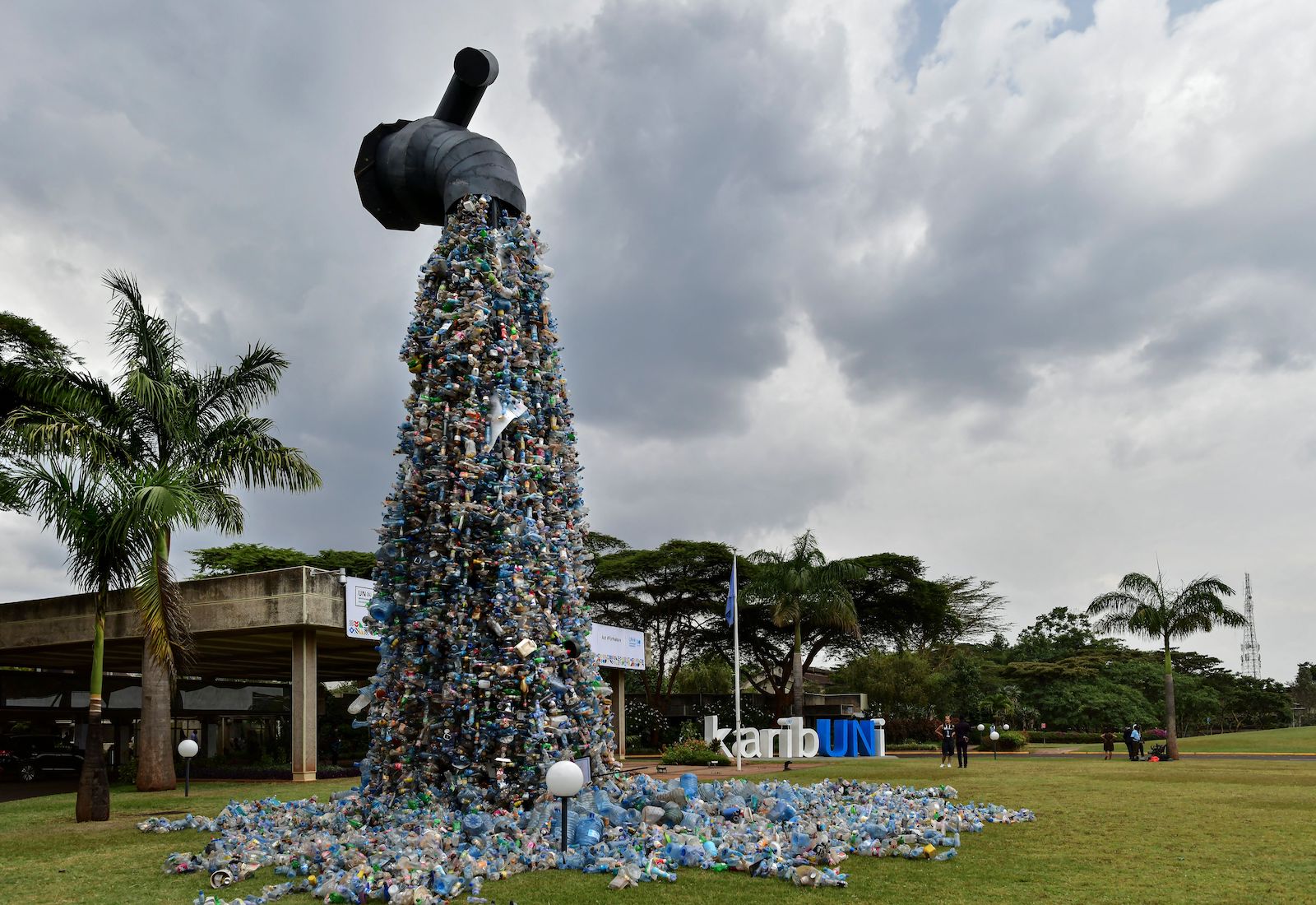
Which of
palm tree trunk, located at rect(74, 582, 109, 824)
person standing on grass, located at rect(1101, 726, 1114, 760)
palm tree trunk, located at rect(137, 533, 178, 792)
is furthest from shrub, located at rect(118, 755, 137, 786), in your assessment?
person standing on grass, located at rect(1101, 726, 1114, 760)

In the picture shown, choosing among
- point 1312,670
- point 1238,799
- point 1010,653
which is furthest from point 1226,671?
point 1238,799

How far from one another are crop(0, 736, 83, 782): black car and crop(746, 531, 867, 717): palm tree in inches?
888

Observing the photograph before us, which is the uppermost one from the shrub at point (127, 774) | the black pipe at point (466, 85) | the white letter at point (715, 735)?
the black pipe at point (466, 85)

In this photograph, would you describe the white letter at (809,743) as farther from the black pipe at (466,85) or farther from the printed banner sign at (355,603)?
the black pipe at (466,85)

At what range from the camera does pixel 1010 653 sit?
58.5 meters

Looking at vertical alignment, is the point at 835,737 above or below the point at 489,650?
below

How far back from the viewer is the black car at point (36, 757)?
89.8 ft

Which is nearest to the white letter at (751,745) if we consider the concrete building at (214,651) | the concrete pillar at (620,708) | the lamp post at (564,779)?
the concrete pillar at (620,708)

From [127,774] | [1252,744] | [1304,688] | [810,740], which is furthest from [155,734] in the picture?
[1304,688]

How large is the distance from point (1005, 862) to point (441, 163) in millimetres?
9246

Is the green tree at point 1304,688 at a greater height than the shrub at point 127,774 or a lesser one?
lesser

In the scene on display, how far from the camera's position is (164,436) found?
1867 centimetres

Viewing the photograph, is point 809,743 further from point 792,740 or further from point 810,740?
point 792,740

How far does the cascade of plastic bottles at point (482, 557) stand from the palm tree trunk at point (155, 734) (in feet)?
33.9
